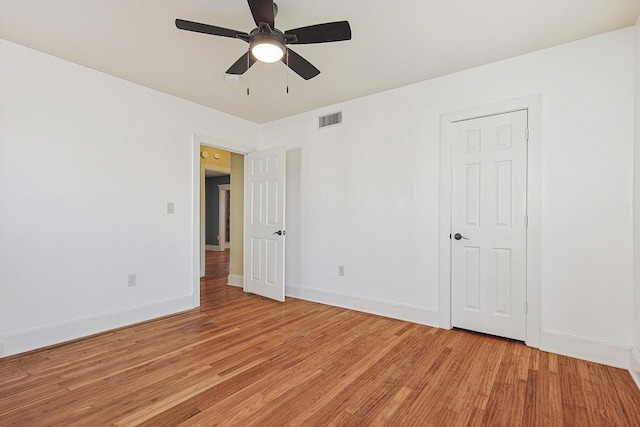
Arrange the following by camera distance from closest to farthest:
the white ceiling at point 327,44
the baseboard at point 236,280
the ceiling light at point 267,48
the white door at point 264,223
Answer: the ceiling light at point 267,48 < the white ceiling at point 327,44 < the white door at point 264,223 < the baseboard at point 236,280

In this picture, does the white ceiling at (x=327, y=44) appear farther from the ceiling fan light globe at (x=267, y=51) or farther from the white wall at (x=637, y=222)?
the white wall at (x=637, y=222)

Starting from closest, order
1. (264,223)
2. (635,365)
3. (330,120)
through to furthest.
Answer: (635,365), (330,120), (264,223)

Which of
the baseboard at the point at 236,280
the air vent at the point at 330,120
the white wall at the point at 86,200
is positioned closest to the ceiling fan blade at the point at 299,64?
the air vent at the point at 330,120

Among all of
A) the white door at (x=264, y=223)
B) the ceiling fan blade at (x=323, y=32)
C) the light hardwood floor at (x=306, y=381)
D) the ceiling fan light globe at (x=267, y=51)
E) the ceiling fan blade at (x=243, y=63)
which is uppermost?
the ceiling fan blade at (x=323, y=32)

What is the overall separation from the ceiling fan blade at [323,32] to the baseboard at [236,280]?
397 centimetres

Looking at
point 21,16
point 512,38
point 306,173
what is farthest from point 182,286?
point 512,38

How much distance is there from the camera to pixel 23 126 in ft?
9.02

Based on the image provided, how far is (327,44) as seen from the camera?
2.66 metres

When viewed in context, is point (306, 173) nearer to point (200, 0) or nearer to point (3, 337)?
point (200, 0)

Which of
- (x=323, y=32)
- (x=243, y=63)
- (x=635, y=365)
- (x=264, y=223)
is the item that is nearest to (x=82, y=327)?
(x=264, y=223)

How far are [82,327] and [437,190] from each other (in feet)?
12.5

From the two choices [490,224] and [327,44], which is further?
[490,224]

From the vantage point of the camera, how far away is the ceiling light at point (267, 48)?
206 centimetres

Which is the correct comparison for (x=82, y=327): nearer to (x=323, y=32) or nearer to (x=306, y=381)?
(x=306, y=381)
